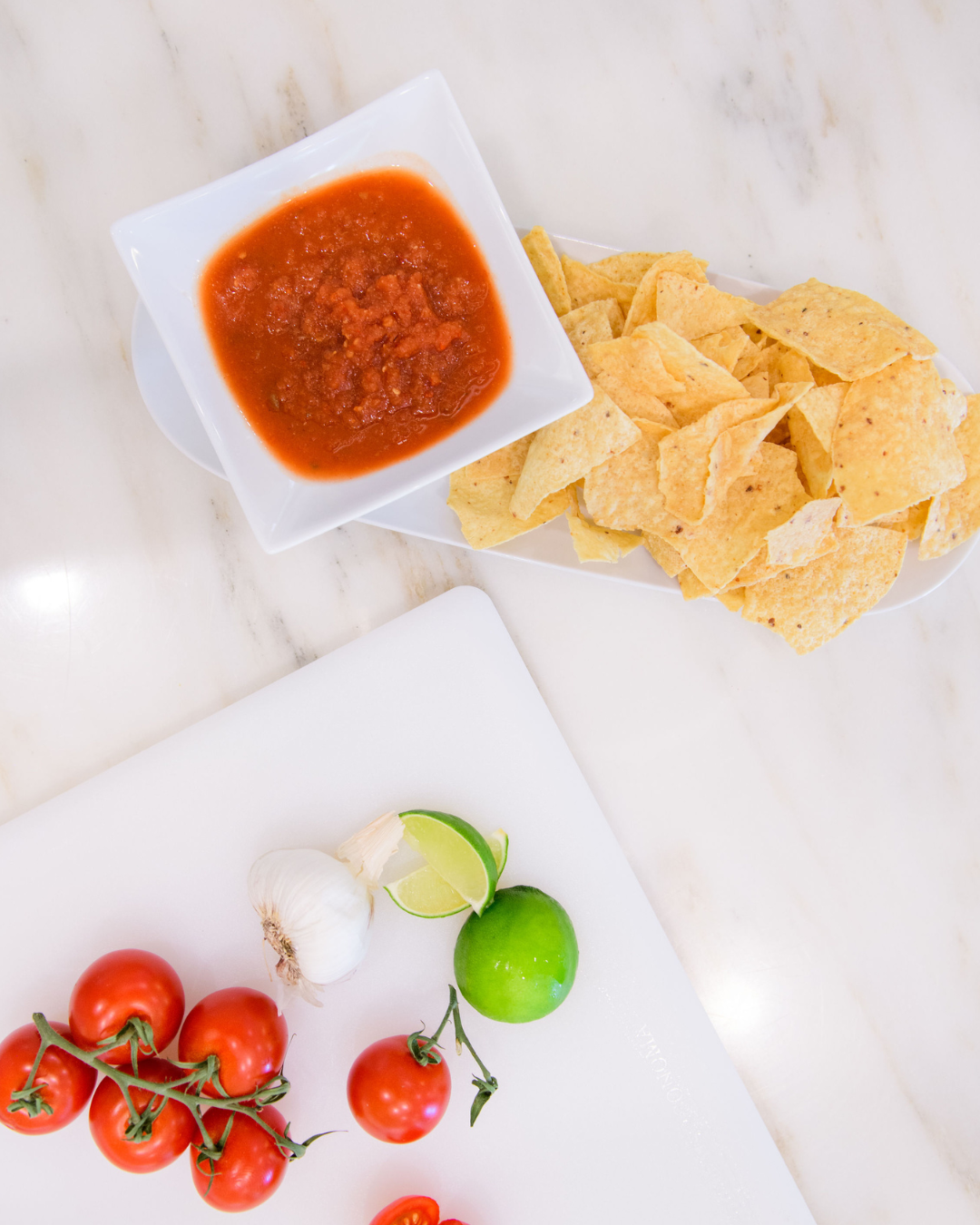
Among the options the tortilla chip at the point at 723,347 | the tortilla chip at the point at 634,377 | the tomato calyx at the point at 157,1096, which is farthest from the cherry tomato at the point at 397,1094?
the tortilla chip at the point at 723,347

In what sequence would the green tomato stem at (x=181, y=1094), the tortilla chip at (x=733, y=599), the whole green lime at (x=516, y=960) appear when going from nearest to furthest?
the green tomato stem at (x=181, y=1094)
the whole green lime at (x=516, y=960)
the tortilla chip at (x=733, y=599)

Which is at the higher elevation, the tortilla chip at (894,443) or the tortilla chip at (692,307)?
the tortilla chip at (692,307)

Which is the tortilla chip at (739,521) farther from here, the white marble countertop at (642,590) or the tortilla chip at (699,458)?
the white marble countertop at (642,590)

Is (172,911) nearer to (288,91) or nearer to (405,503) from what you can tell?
(405,503)

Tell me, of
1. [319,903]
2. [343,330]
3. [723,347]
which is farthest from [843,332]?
[319,903]

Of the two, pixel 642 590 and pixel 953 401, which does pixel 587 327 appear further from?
pixel 953 401

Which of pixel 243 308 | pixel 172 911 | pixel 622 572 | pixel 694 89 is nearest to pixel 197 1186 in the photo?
pixel 172 911
